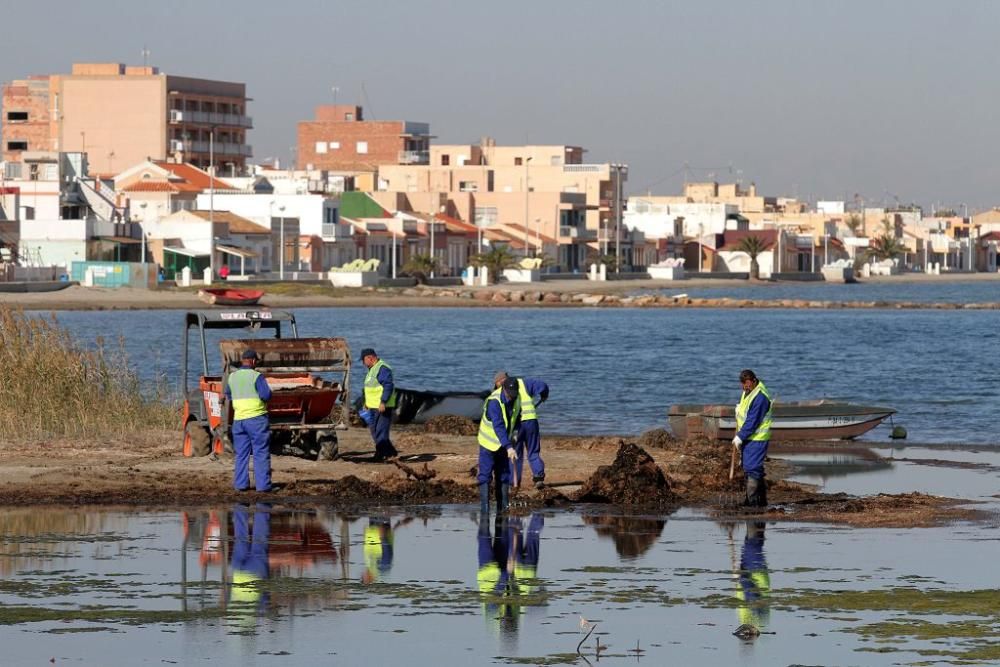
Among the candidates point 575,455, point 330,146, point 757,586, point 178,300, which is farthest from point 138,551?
point 330,146

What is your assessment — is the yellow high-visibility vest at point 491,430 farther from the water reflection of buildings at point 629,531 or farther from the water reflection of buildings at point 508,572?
the water reflection of buildings at point 629,531

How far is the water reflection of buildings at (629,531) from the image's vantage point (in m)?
17.5

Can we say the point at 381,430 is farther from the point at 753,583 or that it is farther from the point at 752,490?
the point at 753,583

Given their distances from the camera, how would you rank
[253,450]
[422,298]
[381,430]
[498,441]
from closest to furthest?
[498,441], [253,450], [381,430], [422,298]

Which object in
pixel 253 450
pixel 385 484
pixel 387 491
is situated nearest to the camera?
pixel 253 450

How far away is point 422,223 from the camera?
5266 inches

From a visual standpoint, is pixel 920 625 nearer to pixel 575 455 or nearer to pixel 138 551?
pixel 138 551

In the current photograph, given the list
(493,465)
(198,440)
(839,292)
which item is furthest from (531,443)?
(839,292)

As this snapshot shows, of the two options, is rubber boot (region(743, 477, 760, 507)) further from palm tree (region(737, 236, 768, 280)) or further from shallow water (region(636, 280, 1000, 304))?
palm tree (region(737, 236, 768, 280))

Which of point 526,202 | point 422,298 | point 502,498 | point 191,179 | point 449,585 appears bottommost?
point 449,585

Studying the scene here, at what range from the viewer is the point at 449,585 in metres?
15.2

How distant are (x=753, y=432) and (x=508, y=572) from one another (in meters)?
5.13

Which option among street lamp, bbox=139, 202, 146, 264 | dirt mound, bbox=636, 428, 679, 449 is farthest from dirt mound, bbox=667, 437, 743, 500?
street lamp, bbox=139, 202, 146, 264

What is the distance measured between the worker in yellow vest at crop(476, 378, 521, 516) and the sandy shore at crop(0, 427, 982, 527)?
1157mm
